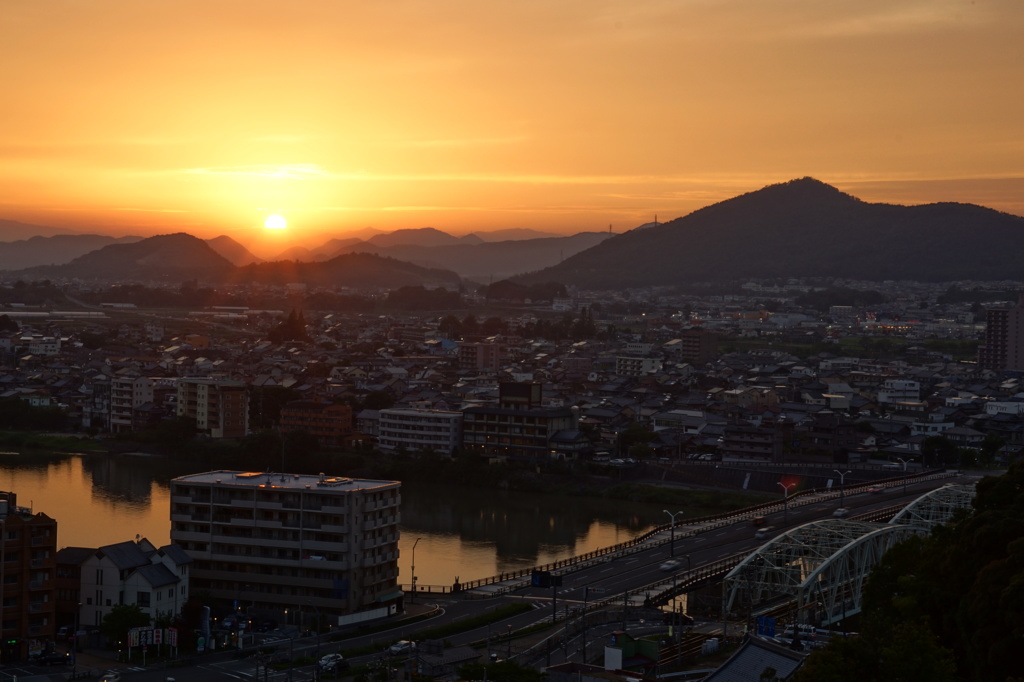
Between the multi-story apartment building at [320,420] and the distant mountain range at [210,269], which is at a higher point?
the distant mountain range at [210,269]

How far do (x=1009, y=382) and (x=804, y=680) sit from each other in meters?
20.7

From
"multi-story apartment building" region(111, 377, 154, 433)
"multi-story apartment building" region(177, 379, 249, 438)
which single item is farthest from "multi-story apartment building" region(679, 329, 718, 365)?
"multi-story apartment building" region(111, 377, 154, 433)

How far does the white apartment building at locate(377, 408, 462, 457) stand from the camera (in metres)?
16.4

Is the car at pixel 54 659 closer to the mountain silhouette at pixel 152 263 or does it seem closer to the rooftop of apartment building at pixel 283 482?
the rooftop of apartment building at pixel 283 482

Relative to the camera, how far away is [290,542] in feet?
28.2

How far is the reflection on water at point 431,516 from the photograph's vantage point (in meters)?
11.0

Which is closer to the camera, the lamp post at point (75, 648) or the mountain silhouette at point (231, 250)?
the lamp post at point (75, 648)

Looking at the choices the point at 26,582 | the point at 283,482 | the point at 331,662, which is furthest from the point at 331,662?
the point at 283,482

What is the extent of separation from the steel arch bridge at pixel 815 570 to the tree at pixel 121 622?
3.75 meters

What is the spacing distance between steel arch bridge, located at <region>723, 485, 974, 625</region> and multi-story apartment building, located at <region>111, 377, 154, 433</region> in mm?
12287

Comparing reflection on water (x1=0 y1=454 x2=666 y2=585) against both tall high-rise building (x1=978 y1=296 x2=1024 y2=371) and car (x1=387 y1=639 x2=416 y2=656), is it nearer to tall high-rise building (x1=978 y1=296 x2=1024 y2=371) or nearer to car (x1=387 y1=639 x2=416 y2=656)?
car (x1=387 y1=639 x2=416 y2=656)

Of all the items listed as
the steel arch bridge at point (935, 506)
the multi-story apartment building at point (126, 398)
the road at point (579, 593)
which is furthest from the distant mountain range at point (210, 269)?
the steel arch bridge at point (935, 506)

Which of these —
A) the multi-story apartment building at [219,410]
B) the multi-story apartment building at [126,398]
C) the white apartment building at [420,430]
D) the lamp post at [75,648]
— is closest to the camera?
the lamp post at [75,648]

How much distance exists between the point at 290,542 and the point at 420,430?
802 centimetres
